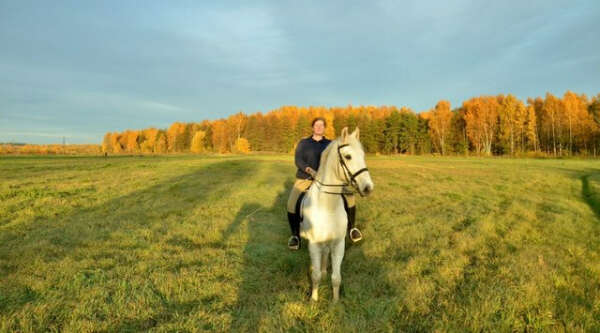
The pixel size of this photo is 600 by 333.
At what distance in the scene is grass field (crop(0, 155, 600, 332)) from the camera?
3.87 metres

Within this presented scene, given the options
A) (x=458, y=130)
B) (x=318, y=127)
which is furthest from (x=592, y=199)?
(x=458, y=130)

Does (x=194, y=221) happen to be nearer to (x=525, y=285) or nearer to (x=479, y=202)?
(x=525, y=285)

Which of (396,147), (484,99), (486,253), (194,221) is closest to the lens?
(486,253)

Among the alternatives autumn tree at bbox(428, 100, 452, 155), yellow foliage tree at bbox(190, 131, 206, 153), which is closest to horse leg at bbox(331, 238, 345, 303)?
autumn tree at bbox(428, 100, 452, 155)

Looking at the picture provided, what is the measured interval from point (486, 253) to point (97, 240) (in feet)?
31.5

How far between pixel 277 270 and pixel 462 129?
281ft

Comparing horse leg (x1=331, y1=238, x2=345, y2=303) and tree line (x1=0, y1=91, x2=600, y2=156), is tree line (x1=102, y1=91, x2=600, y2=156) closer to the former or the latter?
tree line (x1=0, y1=91, x2=600, y2=156)

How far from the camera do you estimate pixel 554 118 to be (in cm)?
6238

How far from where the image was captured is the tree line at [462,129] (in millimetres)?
59562

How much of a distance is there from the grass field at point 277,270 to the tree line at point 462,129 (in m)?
63.4

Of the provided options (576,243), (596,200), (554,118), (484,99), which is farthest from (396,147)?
(576,243)

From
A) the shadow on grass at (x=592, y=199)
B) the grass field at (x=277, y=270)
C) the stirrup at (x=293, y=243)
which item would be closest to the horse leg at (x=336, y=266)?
the grass field at (x=277, y=270)

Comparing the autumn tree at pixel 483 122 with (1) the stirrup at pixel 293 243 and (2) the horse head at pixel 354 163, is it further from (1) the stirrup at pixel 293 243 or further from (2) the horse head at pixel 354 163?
(2) the horse head at pixel 354 163

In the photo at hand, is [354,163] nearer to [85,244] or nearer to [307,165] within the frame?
[307,165]
